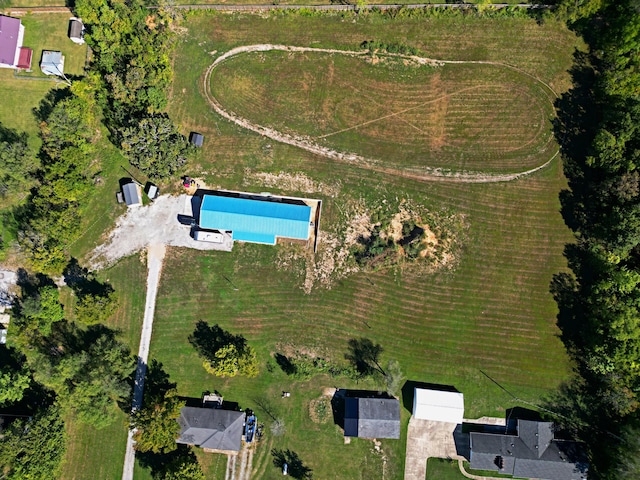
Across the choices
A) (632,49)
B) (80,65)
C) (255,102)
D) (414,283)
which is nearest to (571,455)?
(414,283)

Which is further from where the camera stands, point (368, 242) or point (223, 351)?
point (368, 242)

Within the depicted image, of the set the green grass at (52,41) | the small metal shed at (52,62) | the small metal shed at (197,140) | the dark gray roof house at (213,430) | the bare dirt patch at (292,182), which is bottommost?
the dark gray roof house at (213,430)

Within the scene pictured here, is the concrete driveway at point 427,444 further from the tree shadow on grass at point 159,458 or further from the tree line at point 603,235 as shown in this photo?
the tree shadow on grass at point 159,458

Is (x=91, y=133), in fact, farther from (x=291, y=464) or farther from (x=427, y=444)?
(x=427, y=444)

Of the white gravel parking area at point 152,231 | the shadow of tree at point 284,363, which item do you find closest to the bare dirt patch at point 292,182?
the white gravel parking area at point 152,231

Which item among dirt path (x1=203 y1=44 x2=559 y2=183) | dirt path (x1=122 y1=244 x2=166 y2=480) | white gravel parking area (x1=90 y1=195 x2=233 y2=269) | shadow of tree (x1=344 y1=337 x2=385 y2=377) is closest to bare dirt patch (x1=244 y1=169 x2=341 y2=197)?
dirt path (x1=203 y1=44 x2=559 y2=183)

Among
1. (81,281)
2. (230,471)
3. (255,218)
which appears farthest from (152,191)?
(230,471)
